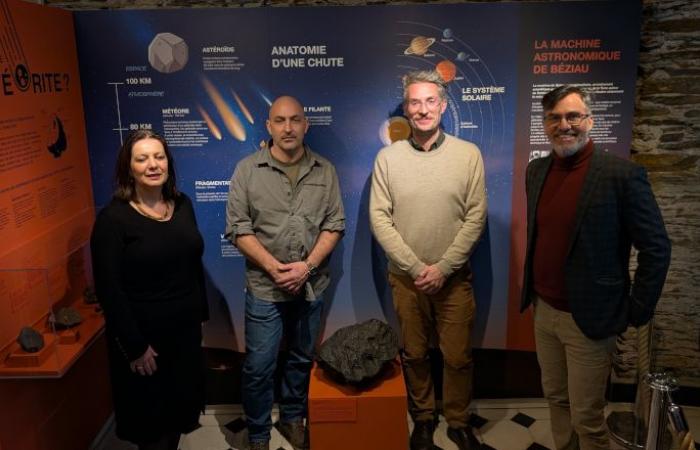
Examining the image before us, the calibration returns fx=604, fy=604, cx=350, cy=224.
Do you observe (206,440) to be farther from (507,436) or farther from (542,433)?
(542,433)

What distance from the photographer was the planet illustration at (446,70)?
3.04 metres

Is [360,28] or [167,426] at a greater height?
[360,28]

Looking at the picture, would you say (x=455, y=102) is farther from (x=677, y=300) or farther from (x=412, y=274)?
(x=677, y=300)

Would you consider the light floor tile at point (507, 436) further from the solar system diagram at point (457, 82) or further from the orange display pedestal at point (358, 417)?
the solar system diagram at point (457, 82)

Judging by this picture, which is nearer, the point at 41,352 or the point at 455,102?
the point at 41,352

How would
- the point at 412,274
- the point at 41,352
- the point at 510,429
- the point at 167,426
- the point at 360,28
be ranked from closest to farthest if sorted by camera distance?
the point at 41,352, the point at 167,426, the point at 412,274, the point at 360,28, the point at 510,429

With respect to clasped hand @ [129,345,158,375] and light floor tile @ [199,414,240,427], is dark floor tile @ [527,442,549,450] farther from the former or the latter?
clasped hand @ [129,345,158,375]

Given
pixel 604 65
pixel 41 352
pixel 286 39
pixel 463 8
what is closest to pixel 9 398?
pixel 41 352

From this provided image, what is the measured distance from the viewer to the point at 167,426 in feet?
8.40

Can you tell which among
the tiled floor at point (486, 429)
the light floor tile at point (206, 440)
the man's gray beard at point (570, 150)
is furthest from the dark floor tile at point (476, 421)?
the man's gray beard at point (570, 150)

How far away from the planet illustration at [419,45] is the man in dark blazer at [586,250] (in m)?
0.83

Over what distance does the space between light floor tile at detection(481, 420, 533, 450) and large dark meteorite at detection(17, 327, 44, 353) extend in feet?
7.24

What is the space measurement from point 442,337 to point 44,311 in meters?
1.81

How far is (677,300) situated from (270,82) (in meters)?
2.52
